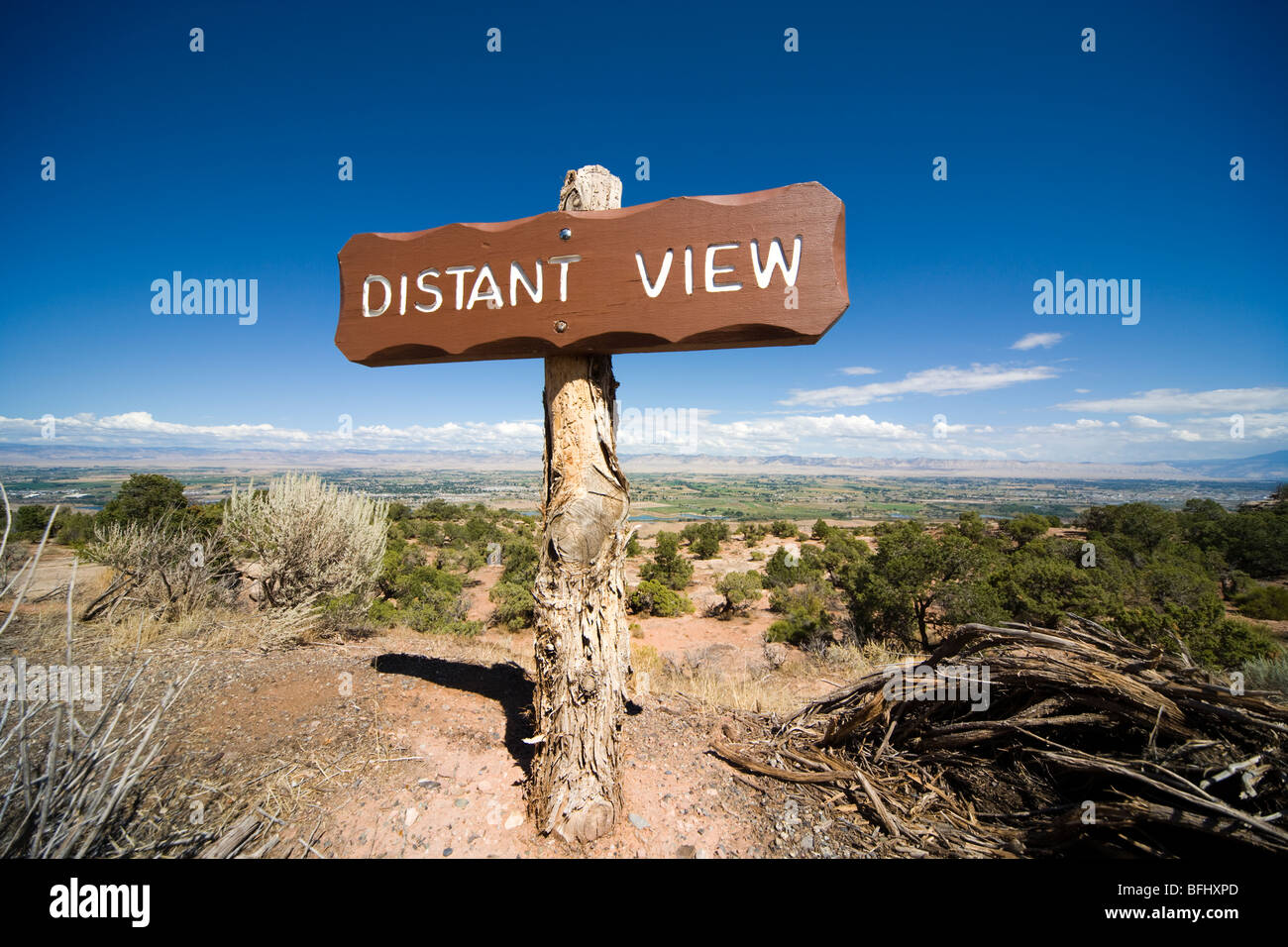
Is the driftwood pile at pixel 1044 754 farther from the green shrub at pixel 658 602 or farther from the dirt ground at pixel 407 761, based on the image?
the green shrub at pixel 658 602

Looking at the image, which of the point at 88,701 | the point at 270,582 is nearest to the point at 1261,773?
the point at 88,701

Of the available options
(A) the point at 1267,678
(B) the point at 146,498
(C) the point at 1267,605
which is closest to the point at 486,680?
(A) the point at 1267,678

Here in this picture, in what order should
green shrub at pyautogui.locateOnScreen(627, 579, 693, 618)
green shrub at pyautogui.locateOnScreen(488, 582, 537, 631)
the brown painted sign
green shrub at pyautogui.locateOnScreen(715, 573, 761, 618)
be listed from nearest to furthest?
1. the brown painted sign
2. green shrub at pyautogui.locateOnScreen(488, 582, 537, 631)
3. green shrub at pyautogui.locateOnScreen(627, 579, 693, 618)
4. green shrub at pyautogui.locateOnScreen(715, 573, 761, 618)

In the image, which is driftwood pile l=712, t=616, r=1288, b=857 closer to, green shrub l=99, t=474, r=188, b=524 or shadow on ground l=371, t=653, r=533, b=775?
shadow on ground l=371, t=653, r=533, b=775

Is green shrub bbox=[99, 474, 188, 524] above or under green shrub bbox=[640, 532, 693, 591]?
above

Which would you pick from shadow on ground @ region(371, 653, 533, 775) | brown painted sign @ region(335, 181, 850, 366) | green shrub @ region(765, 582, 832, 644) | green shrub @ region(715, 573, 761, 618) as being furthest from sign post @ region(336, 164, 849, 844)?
green shrub @ region(715, 573, 761, 618)
